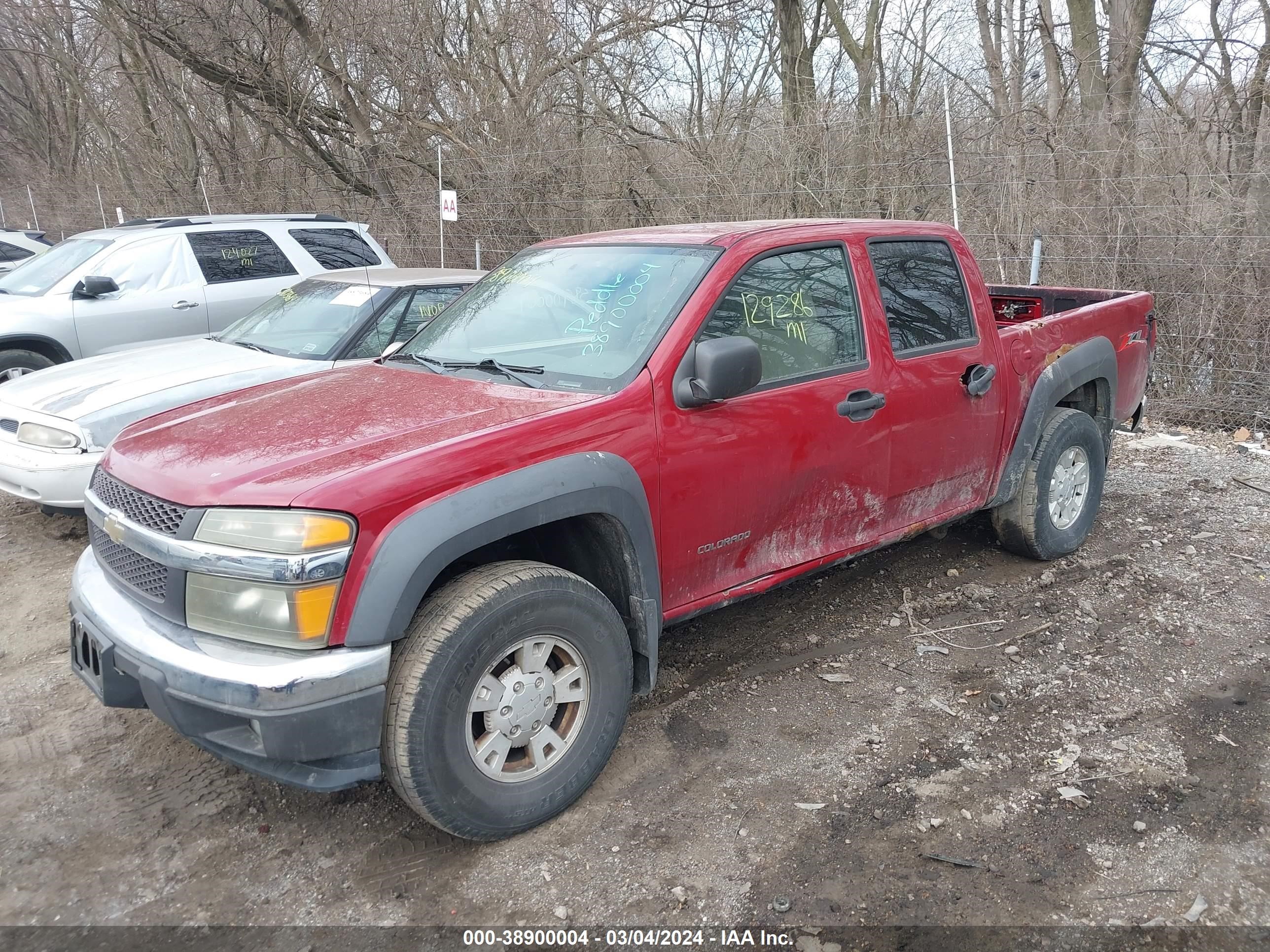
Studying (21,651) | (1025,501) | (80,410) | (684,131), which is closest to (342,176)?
(684,131)

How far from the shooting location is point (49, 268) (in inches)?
313

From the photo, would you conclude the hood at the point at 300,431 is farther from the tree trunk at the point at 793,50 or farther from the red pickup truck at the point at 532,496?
the tree trunk at the point at 793,50

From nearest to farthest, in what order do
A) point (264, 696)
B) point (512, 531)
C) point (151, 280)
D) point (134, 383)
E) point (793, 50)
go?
1. point (264, 696)
2. point (512, 531)
3. point (134, 383)
4. point (151, 280)
5. point (793, 50)

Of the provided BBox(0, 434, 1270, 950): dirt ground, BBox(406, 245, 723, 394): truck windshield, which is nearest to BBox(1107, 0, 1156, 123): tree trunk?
BBox(0, 434, 1270, 950): dirt ground

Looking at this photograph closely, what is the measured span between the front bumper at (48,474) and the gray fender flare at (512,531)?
3.38 m

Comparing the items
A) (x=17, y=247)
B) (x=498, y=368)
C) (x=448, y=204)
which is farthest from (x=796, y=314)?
(x=17, y=247)

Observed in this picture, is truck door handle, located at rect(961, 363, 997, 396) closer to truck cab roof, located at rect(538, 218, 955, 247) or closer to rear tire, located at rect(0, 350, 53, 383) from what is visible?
truck cab roof, located at rect(538, 218, 955, 247)

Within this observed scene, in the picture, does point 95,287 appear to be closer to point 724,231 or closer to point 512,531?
point 724,231

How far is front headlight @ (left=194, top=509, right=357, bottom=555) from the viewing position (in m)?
2.43

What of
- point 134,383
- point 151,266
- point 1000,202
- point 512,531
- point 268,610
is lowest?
point 268,610

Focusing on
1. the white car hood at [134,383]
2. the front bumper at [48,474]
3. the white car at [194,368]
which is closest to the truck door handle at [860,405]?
the white car at [194,368]

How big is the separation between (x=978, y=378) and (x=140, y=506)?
345 centimetres

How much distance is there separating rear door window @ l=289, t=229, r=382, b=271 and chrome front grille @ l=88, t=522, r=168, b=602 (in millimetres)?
5584

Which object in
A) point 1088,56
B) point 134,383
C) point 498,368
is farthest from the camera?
point 1088,56
